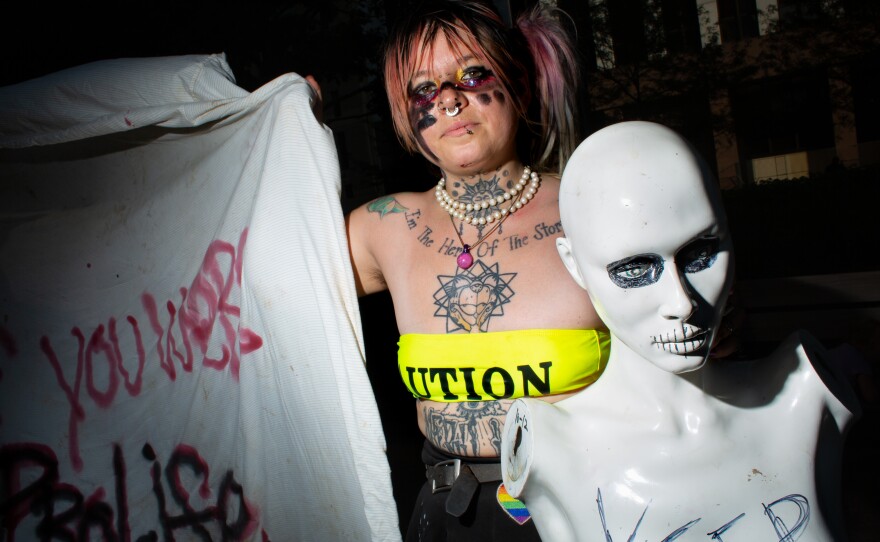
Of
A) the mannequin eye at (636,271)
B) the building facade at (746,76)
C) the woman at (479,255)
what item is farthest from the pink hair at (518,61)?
the mannequin eye at (636,271)

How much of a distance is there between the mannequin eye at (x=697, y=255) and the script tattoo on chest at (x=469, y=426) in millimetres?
660

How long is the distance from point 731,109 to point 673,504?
1.79m

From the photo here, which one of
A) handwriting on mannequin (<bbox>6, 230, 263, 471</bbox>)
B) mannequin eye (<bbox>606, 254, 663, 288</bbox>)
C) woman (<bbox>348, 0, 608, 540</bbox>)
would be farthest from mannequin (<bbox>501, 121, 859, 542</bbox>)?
handwriting on mannequin (<bbox>6, 230, 263, 471</bbox>)

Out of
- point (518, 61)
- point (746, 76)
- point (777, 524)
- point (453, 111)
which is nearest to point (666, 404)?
point (777, 524)

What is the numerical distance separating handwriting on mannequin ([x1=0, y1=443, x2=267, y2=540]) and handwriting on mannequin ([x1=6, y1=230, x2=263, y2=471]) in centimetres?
10

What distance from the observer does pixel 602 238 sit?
3.49ft

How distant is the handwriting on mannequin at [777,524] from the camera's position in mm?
1107

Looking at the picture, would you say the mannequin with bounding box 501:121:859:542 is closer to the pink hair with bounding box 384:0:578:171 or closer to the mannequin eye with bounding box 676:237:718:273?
the mannequin eye with bounding box 676:237:718:273

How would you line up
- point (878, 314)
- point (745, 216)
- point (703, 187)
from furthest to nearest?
1. point (745, 216)
2. point (878, 314)
3. point (703, 187)

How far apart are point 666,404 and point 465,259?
0.65 meters

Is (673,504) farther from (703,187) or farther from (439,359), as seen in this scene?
(439,359)

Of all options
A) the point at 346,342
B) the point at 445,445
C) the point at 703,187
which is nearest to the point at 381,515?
the point at 445,445

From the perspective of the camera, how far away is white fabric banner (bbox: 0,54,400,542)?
6.02 feet

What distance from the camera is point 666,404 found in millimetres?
1176
